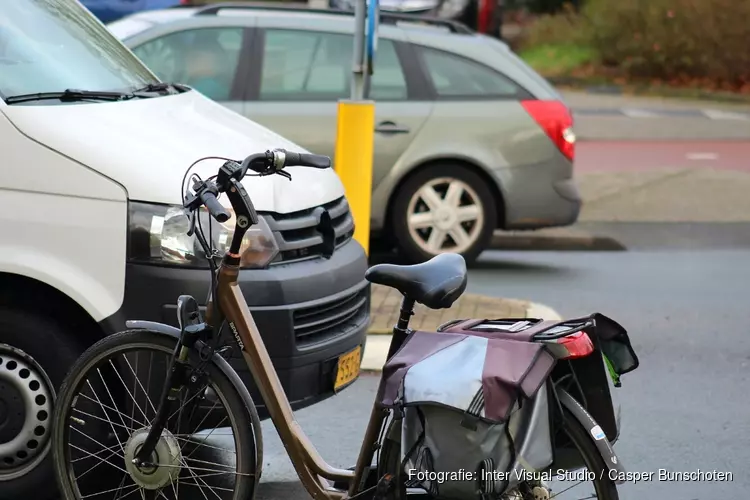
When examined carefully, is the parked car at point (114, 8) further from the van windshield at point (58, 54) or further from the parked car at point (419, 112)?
the van windshield at point (58, 54)

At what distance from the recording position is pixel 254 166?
3.95 meters

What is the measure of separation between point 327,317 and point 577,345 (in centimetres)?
140

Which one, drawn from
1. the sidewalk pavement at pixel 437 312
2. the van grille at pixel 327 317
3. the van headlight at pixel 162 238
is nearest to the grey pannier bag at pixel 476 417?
the van grille at pixel 327 317

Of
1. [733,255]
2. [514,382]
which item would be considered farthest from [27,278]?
[733,255]

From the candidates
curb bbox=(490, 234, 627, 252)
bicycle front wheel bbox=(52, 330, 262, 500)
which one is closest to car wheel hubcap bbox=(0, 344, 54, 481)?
bicycle front wheel bbox=(52, 330, 262, 500)

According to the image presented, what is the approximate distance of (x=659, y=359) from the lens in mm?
7137

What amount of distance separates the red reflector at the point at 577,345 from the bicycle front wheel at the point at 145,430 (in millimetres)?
1019

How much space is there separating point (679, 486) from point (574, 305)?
3.33 meters

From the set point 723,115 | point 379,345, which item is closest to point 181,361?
point 379,345

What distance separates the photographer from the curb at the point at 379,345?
6.75 metres

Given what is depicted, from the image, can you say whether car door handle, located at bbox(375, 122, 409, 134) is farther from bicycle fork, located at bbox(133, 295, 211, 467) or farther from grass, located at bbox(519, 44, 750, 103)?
grass, located at bbox(519, 44, 750, 103)

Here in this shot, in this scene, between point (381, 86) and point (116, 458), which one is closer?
point (116, 458)

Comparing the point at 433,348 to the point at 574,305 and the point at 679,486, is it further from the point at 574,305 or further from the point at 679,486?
the point at 574,305

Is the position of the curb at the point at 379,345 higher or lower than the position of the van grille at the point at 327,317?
lower
